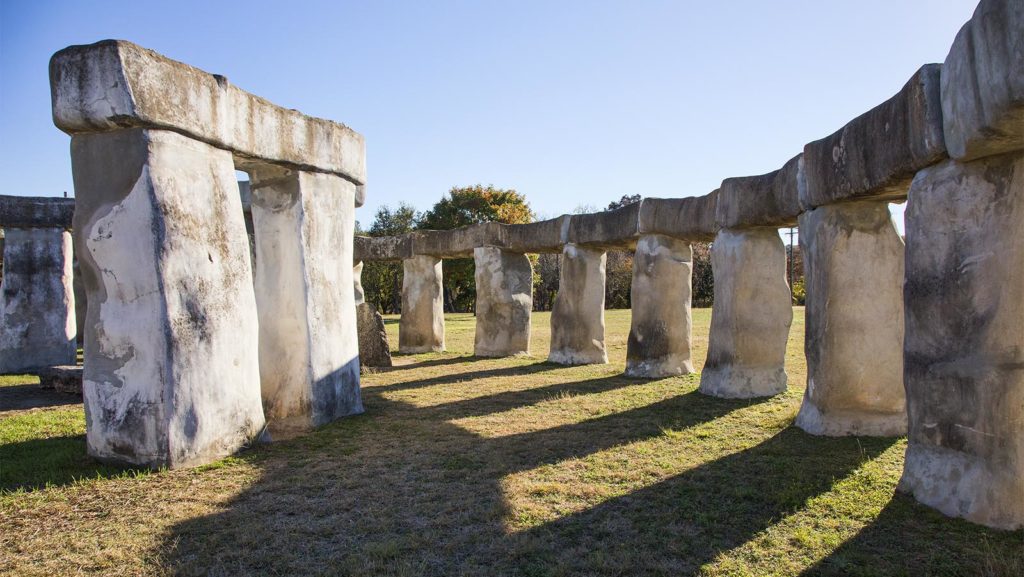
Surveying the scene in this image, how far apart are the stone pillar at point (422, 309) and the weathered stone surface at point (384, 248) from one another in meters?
0.37

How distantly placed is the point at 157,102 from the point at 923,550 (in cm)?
551

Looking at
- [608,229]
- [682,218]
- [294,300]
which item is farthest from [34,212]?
[682,218]

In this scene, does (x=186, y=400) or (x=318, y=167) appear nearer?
(x=186, y=400)

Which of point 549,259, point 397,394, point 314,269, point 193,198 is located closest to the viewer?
point 193,198

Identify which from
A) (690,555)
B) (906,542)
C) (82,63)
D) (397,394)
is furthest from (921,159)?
(397,394)

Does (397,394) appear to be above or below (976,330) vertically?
below

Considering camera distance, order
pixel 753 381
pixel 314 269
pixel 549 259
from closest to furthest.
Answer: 1. pixel 314 269
2. pixel 753 381
3. pixel 549 259

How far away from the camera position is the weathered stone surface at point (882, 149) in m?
3.83

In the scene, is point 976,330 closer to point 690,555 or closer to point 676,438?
point 690,555

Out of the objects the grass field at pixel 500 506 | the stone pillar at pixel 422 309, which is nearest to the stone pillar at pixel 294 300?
the grass field at pixel 500 506

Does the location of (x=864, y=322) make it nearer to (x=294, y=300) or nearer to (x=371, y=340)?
(x=294, y=300)

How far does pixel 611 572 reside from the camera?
10.2ft

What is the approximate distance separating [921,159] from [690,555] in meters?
2.72

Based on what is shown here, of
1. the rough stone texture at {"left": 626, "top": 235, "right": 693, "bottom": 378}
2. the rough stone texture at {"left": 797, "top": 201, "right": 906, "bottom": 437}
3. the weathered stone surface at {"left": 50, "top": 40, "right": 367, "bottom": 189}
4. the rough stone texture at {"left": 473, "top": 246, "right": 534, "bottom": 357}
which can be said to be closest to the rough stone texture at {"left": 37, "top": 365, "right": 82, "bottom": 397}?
the weathered stone surface at {"left": 50, "top": 40, "right": 367, "bottom": 189}
